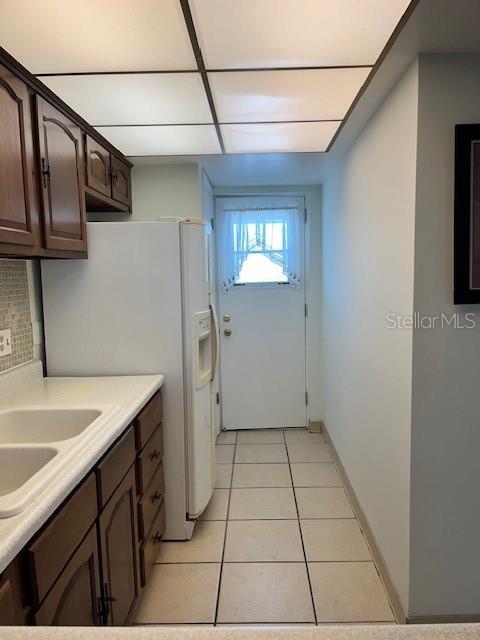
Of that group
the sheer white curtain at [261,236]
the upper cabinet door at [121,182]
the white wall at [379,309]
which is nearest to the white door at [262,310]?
the sheer white curtain at [261,236]

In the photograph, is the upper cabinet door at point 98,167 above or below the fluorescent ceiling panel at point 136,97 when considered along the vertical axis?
below

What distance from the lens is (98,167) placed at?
238cm

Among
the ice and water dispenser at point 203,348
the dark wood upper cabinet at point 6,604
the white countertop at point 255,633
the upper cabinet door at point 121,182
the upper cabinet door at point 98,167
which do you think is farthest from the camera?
the upper cabinet door at point 121,182

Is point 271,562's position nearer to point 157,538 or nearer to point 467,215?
point 157,538

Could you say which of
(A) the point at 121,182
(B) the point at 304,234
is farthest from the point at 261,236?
(A) the point at 121,182

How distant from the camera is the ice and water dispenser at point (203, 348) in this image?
2404mm

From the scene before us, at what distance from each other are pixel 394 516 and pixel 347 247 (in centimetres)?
160

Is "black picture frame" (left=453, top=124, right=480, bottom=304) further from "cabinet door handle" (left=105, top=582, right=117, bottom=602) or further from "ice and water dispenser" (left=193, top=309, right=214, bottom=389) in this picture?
"cabinet door handle" (left=105, top=582, right=117, bottom=602)

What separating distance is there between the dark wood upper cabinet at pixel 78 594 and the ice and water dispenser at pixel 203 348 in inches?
45.2

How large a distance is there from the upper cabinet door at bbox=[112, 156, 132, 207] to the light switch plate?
1.05 m

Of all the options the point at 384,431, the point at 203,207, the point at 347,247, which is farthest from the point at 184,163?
the point at 384,431

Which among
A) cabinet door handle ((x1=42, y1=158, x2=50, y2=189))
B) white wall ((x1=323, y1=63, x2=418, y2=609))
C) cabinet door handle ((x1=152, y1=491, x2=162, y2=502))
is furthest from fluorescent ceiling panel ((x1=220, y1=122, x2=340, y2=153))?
cabinet door handle ((x1=152, y1=491, x2=162, y2=502))

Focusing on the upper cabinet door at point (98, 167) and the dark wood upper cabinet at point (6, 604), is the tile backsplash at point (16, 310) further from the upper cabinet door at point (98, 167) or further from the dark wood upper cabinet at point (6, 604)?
the dark wood upper cabinet at point (6, 604)

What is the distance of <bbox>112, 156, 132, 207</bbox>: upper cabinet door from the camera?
8.73ft
